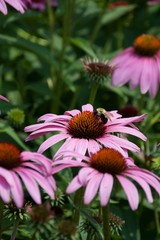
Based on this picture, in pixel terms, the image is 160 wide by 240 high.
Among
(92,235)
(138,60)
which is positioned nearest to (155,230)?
(138,60)

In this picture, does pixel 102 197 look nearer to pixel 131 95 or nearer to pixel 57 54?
pixel 131 95

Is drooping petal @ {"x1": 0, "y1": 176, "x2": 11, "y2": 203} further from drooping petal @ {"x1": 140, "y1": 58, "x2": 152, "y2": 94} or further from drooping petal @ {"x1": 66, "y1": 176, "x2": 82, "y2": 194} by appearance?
drooping petal @ {"x1": 140, "y1": 58, "x2": 152, "y2": 94}

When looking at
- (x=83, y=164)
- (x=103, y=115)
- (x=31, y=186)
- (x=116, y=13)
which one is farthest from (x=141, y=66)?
(x=31, y=186)

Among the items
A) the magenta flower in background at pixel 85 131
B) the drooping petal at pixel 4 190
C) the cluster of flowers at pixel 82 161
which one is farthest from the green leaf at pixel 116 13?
the drooping petal at pixel 4 190

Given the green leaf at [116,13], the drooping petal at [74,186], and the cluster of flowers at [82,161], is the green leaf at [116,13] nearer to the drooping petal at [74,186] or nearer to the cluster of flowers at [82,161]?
the cluster of flowers at [82,161]

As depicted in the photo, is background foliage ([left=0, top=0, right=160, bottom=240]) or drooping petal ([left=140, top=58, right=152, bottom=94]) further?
drooping petal ([left=140, top=58, right=152, bottom=94])

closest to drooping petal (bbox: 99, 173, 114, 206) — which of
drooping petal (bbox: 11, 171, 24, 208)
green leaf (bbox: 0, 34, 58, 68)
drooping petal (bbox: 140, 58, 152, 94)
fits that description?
drooping petal (bbox: 11, 171, 24, 208)
